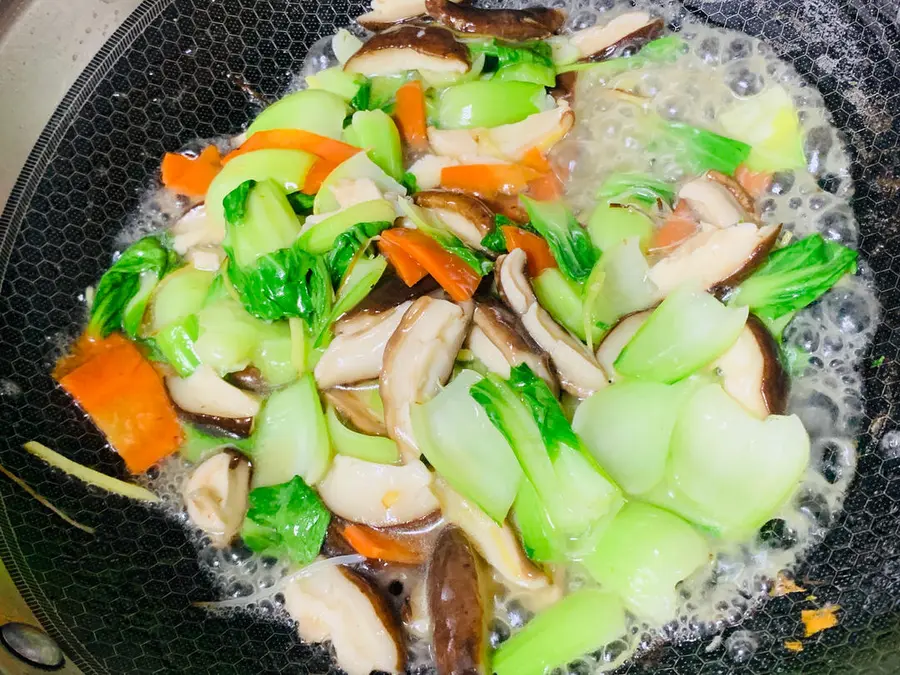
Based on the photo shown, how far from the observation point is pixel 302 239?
6.33ft

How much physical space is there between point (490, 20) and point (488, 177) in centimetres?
50

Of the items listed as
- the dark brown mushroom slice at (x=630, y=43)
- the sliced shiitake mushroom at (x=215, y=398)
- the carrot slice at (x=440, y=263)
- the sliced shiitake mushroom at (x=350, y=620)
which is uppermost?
the dark brown mushroom slice at (x=630, y=43)

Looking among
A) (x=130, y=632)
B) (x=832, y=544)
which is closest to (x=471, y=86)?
(x=832, y=544)

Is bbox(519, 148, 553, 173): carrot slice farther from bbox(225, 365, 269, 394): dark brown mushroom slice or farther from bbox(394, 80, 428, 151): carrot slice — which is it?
bbox(225, 365, 269, 394): dark brown mushroom slice

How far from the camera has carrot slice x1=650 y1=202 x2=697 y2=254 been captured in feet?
6.57

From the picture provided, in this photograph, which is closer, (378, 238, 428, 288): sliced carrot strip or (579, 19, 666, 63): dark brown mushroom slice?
(378, 238, 428, 288): sliced carrot strip

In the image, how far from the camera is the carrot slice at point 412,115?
2.22 m

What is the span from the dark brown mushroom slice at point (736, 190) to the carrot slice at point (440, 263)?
76 cm

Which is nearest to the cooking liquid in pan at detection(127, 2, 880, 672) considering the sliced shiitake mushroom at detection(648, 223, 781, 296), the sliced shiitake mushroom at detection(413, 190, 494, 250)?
the sliced shiitake mushroom at detection(648, 223, 781, 296)

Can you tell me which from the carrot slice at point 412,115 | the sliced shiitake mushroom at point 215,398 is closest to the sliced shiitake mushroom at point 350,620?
the sliced shiitake mushroom at point 215,398

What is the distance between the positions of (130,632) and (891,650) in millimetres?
1781

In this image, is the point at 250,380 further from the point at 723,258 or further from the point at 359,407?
the point at 723,258

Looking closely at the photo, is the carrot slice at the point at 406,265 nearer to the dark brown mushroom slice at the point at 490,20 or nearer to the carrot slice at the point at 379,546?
the carrot slice at the point at 379,546

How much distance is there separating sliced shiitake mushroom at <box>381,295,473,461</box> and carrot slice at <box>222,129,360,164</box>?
62 cm
